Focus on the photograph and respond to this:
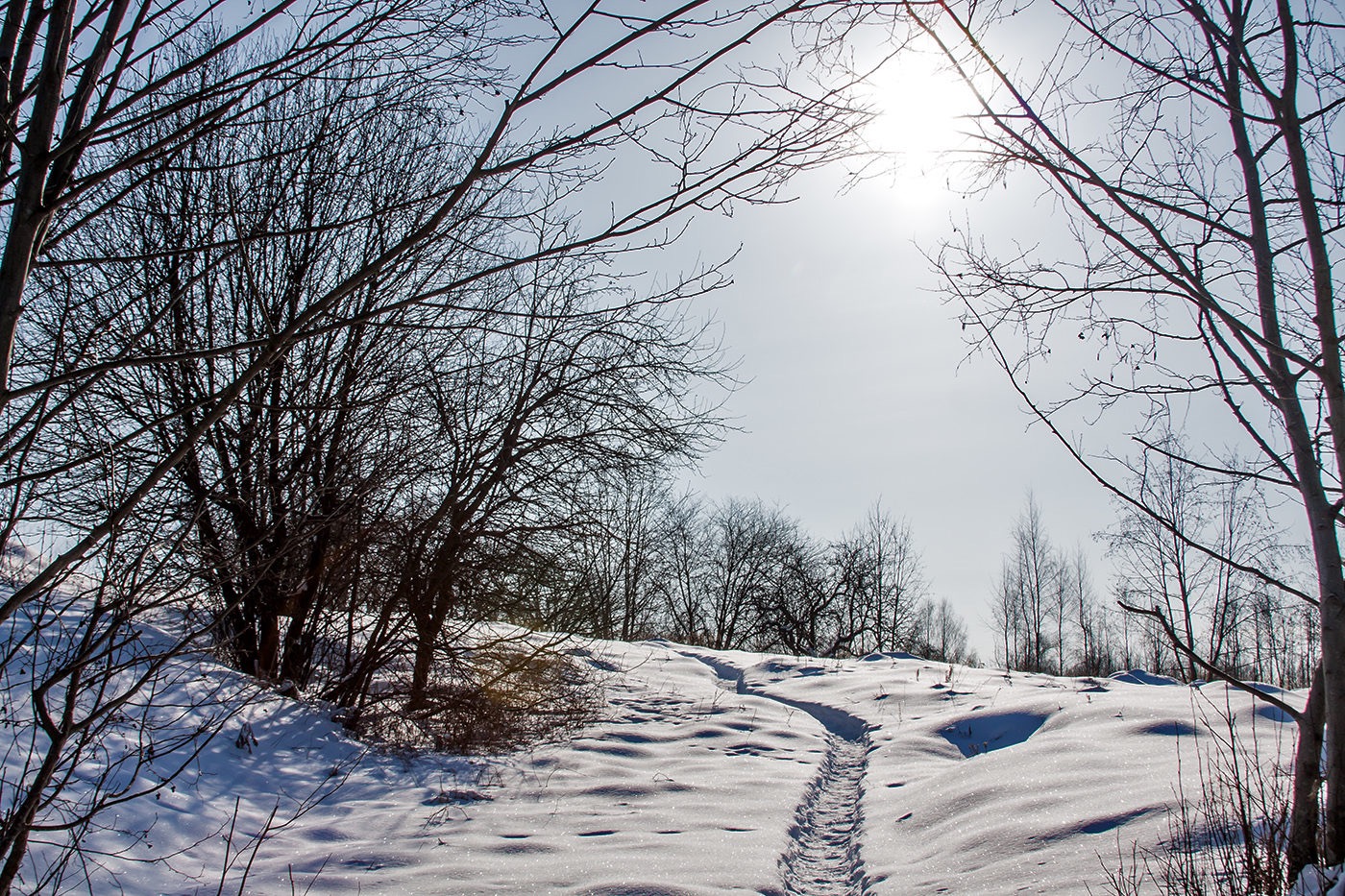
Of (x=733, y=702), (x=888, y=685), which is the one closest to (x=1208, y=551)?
(x=733, y=702)

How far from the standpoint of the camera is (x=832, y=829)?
5.28m

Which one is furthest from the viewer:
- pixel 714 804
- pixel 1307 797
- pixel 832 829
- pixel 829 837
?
pixel 714 804

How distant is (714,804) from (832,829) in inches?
30.3

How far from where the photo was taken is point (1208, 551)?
269cm

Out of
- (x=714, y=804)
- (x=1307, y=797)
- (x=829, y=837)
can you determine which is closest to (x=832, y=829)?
(x=829, y=837)

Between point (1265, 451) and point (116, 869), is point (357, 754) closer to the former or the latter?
point (116, 869)

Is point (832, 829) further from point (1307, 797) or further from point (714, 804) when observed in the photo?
point (1307, 797)

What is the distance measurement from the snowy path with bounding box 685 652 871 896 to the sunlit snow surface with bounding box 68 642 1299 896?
0.02m

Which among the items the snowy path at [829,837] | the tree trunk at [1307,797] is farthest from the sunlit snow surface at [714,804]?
the tree trunk at [1307,797]

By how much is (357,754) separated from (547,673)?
7.24ft

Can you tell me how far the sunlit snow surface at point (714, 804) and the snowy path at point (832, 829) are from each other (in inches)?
0.8

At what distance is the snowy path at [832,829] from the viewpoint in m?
4.27

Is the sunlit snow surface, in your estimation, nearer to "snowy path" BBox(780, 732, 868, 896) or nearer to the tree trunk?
"snowy path" BBox(780, 732, 868, 896)

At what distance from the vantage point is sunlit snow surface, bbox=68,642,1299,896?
13.0 ft
